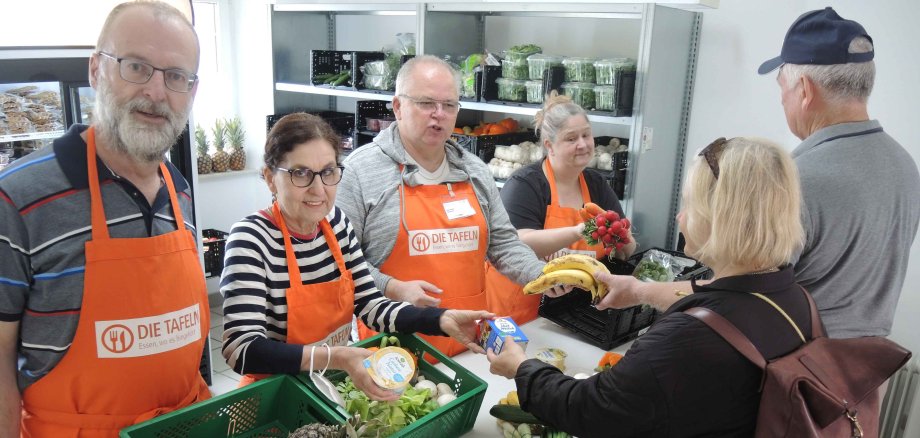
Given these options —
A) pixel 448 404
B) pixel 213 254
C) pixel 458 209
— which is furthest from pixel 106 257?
pixel 213 254

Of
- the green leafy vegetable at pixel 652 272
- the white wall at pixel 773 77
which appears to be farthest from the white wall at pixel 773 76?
the green leafy vegetable at pixel 652 272

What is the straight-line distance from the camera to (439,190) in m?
2.53

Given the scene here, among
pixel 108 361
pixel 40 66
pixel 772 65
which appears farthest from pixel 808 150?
pixel 40 66

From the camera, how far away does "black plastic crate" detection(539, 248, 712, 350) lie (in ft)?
7.97

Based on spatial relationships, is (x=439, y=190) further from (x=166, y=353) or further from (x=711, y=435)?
(x=711, y=435)

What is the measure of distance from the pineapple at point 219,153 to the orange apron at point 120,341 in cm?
438

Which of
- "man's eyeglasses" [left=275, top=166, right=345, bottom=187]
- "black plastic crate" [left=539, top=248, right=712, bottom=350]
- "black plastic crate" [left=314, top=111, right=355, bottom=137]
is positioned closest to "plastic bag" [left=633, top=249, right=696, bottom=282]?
"black plastic crate" [left=539, top=248, right=712, bottom=350]

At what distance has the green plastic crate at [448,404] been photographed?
5.36 ft

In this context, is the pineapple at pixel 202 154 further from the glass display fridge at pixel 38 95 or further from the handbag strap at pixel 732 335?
the handbag strap at pixel 732 335

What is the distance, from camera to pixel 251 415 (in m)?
1.74

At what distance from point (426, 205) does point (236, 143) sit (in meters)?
4.10

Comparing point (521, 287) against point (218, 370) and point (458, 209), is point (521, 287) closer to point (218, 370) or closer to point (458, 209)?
point (458, 209)

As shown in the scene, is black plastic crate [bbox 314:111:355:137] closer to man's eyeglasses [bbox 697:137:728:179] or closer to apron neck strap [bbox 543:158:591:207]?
apron neck strap [bbox 543:158:591:207]

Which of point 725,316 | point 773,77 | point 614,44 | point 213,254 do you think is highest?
point 614,44
